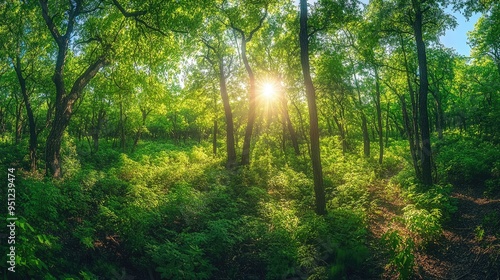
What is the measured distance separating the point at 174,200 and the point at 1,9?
979cm

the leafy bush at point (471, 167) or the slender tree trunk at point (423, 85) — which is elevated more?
the slender tree trunk at point (423, 85)

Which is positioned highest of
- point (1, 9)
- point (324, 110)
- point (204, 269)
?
point (1, 9)

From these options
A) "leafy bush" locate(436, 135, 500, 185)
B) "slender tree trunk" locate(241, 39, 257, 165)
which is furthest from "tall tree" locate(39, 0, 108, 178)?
"leafy bush" locate(436, 135, 500, 185)

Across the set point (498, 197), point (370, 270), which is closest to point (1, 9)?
point (370, 270)

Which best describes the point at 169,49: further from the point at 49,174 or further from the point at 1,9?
the point at 49,174

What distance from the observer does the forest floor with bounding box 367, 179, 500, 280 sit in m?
6.89

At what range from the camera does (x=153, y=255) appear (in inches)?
261

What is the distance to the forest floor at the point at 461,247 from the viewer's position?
6.89m


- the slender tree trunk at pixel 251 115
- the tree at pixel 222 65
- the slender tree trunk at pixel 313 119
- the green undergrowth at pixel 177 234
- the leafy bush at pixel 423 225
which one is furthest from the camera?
the tree at pixel 222 65

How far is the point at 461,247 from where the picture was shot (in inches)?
316

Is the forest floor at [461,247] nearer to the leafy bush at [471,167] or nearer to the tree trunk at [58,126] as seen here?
the leafy bush at [471,167]

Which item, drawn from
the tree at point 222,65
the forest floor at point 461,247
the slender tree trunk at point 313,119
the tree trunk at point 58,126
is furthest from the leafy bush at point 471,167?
the tree trunk at point 58,126

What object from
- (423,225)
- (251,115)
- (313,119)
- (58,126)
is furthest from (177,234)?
(251,115)

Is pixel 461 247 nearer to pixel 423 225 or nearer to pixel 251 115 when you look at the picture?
pixel 423 225
